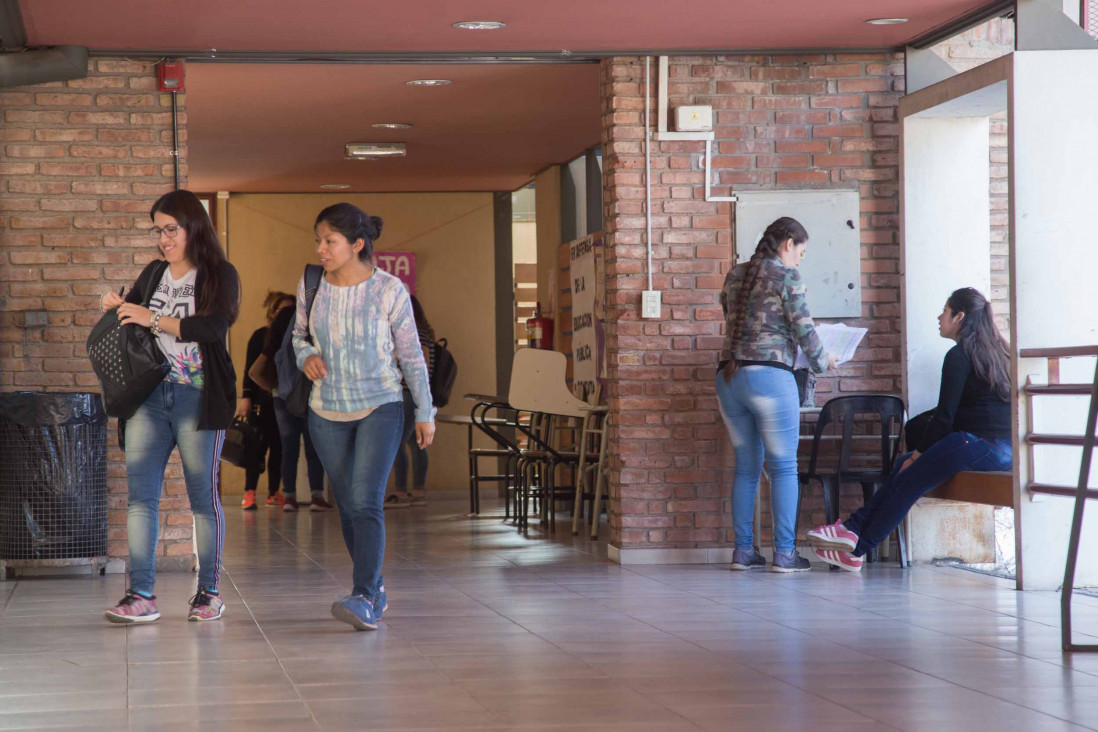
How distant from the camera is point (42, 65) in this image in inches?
255

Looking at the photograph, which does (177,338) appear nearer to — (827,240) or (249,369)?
(827,240)

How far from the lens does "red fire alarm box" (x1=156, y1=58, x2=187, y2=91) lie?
22.0ft

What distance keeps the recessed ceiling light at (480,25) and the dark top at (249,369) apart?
490 cm

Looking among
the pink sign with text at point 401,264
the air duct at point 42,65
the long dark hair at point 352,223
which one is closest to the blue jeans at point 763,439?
the long dark hair at point 352,223

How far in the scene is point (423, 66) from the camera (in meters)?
7.41

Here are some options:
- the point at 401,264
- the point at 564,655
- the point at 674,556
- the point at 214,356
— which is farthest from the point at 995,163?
the point at 401,264

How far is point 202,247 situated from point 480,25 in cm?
204

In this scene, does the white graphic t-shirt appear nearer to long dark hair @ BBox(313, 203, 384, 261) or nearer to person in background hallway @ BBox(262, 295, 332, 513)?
long dark hair @ BBox(313, 203, 384, 261)

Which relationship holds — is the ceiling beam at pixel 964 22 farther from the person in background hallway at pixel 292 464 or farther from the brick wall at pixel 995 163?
the person in background hallway at pixel 292 464

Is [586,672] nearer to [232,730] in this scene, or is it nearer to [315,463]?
[232,730]

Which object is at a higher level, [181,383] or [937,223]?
[937,223]

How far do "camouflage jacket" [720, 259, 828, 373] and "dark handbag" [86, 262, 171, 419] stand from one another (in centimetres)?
269

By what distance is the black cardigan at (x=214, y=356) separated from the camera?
485 cm

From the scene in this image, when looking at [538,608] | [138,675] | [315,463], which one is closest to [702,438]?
[538,608]
